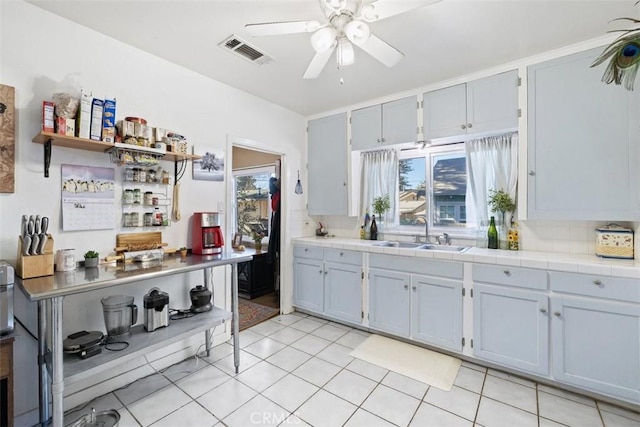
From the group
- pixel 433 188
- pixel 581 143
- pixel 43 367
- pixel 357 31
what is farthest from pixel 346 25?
pixel 43 367

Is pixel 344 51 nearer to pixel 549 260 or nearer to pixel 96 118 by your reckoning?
pixel 96 118

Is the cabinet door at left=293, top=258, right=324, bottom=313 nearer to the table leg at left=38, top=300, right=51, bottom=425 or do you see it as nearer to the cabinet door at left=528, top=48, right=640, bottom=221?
the cabinet door at left=528, top=48, right=640, bottom=221

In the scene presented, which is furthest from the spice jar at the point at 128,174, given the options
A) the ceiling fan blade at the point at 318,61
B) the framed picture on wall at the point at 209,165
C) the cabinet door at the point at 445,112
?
the cabinet door at the point at 445,112

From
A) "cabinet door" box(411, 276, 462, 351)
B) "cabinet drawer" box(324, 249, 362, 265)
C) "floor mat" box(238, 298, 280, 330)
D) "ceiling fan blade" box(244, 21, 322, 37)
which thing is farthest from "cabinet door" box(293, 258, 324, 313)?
"ceiling fan blade" box(244, 21, 322, 37)

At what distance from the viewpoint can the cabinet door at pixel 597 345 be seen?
179 cm

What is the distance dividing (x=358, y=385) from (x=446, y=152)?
2.44m

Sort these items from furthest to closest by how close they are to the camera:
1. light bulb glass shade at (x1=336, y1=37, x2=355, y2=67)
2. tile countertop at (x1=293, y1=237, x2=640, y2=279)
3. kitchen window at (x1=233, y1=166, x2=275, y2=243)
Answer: kitchen window at (x1=233, y1=166, x2=275, y2=243) < tile countertop at (x1=293, y1=237, x2=640, y2=279) < light bulb glass shade at (x1=336, y1=37, x2=355, y2=67)

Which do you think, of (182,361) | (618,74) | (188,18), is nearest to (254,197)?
(182,361)

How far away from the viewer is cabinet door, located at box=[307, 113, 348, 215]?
3.44m

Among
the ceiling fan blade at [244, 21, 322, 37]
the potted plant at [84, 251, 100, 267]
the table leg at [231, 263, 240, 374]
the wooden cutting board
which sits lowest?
the table leg at [231, 263, 240, 374]

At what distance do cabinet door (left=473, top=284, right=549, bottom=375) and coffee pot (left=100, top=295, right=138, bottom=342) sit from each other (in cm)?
257

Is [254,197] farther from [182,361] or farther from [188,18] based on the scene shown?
[188,18]

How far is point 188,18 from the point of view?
6.12 feet

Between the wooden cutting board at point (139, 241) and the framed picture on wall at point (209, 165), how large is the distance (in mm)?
620
